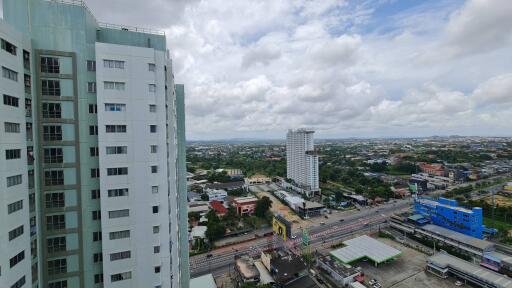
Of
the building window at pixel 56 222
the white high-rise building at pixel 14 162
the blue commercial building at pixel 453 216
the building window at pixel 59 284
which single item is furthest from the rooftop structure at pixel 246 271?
the blue commercial building at pixel 453 216

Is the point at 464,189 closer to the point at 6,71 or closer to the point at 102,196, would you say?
the point at 102,196

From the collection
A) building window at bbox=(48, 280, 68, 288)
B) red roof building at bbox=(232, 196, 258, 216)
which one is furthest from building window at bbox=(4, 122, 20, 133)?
red roof building at bbox=(232, 196, 258, 216)

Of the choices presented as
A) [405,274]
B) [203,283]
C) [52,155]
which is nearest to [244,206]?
[203,283]

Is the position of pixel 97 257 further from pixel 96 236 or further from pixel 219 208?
pixel 219 208

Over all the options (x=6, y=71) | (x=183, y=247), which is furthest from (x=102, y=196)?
(x=183, y=247)

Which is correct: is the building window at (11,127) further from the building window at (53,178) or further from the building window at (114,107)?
the building window at (114,107)
